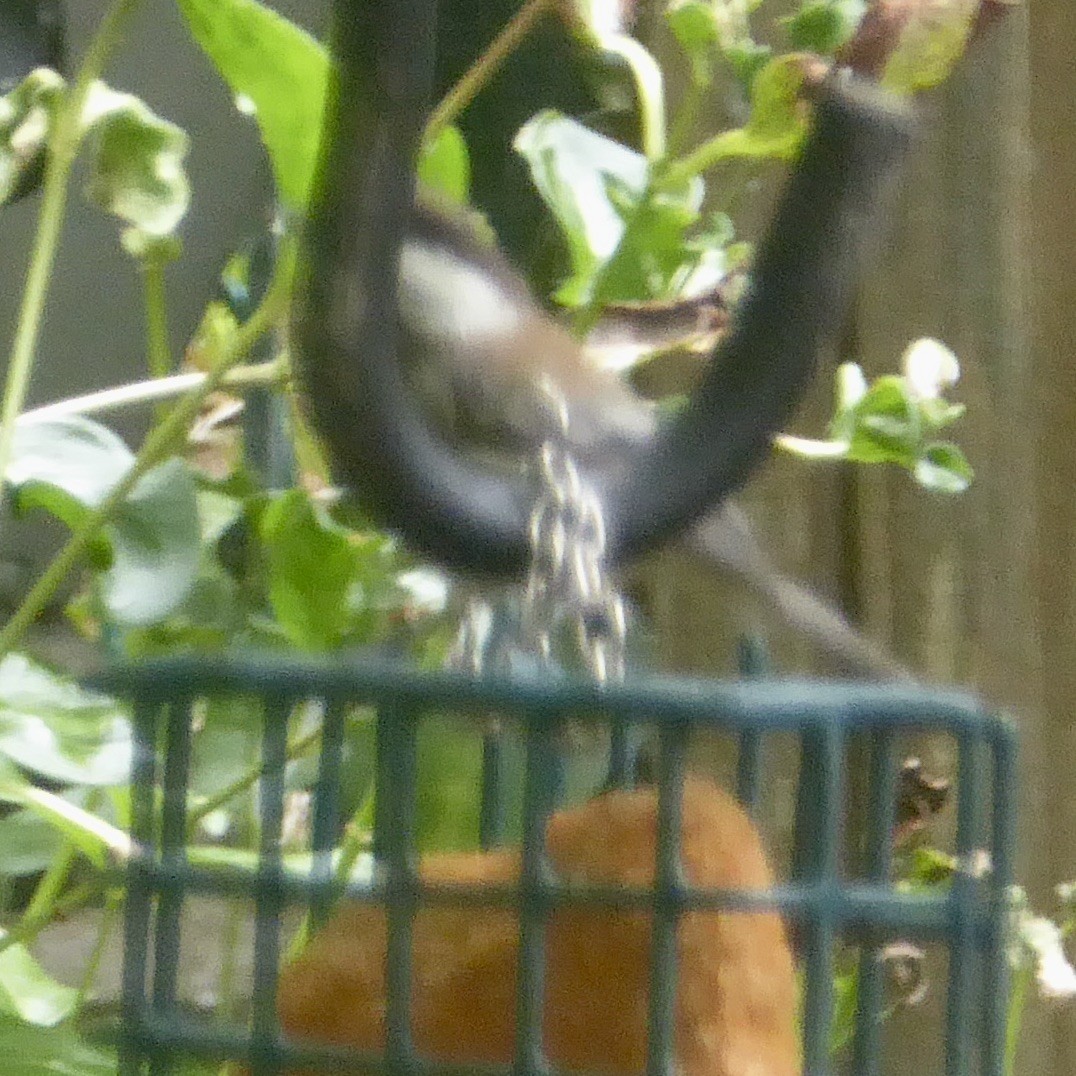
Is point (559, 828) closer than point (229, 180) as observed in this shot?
Yes

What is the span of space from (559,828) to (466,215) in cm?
30

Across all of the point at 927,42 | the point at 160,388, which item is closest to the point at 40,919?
the point at 160,388

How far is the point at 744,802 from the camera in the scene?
46 cm

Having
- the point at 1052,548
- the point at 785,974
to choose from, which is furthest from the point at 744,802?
the point at 1052,548

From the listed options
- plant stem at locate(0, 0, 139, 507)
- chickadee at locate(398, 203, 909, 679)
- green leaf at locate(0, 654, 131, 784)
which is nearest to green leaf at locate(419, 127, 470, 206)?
chickadee at locate(398, 203, 909, 679)

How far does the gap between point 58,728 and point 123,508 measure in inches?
3.0

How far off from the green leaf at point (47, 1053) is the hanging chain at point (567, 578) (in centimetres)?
18

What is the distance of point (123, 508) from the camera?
52cm

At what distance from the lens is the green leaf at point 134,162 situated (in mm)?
478

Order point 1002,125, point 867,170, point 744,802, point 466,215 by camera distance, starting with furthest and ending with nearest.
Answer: point 1002,125 < point 466,215 < point 744,802 < point 867,170

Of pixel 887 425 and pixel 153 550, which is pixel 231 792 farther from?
pixel 887 425

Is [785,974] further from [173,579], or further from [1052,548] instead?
[1052,548]

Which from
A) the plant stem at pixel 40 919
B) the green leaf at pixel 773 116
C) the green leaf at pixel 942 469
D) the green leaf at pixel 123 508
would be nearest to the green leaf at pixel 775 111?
the green leaf at pixel 773 116

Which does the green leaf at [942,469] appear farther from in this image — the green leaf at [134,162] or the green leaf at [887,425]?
the green leaf at [134,162]
